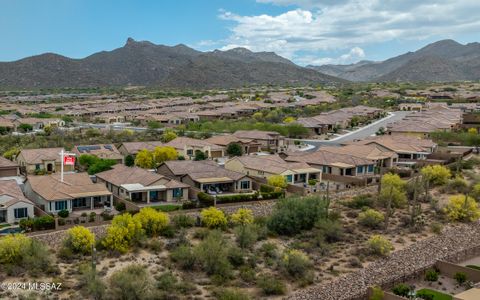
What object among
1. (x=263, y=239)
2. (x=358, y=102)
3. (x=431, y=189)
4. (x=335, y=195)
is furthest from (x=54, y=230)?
(x=358, y=102)

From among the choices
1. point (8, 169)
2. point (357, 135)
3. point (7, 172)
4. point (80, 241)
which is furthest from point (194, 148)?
point (357, 135)

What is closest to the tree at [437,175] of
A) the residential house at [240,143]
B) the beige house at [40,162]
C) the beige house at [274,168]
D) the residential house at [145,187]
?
the beige house at [274,168]

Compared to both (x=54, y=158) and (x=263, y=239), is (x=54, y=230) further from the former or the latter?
(x=54, y=158)

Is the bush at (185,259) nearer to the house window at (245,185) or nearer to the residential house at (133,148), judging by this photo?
the house window at (245,185)

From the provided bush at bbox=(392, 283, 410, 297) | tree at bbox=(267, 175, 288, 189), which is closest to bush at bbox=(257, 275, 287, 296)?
bush at bbox=(392, 283, 410, 297)

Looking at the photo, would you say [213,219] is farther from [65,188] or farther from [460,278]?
[460,278]

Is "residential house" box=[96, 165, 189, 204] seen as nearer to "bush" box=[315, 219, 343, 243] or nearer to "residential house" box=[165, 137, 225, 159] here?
"bush" box=[315, 219, 343, 243]
